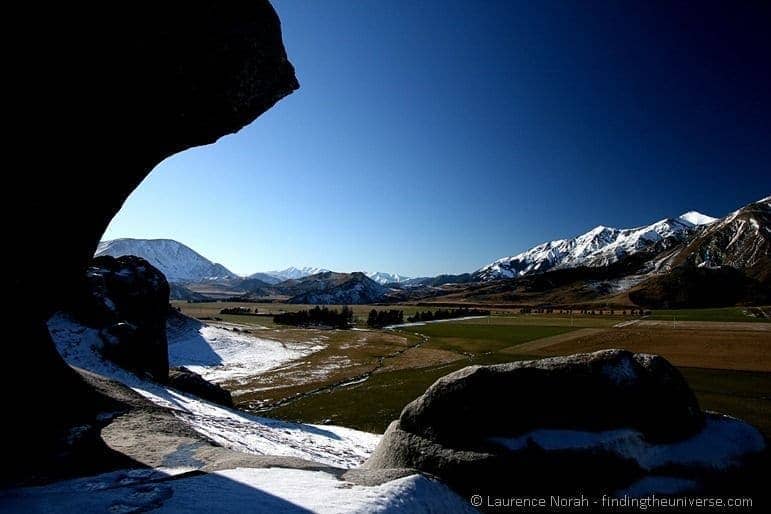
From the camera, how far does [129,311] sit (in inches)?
1719

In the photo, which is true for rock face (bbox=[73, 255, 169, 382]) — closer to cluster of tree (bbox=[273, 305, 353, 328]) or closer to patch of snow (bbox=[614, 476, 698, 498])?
patch of snow (bbox=[614, 476, 698, 498])

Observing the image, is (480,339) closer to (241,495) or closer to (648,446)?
(648,446)

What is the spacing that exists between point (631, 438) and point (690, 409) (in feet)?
9.61

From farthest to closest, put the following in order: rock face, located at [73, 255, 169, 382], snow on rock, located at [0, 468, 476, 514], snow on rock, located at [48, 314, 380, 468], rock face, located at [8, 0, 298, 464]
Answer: rock face, located at [73, 255, 169, 382], snow on rock, located at [48, 314, 380, 468], rock face, located at [8, 0, 298, 464], snow on rock, located at [0, 468, 476, 514]

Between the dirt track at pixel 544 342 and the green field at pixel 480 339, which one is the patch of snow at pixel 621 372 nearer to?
the dirt track at pixel 544 342

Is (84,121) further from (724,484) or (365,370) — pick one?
(365,370)

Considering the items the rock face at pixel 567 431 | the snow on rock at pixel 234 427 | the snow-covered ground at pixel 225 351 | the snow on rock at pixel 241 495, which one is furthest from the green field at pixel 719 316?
the snow on rock at pixel 241 495

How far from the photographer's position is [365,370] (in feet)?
224

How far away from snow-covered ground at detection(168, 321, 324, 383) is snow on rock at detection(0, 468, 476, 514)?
182ft

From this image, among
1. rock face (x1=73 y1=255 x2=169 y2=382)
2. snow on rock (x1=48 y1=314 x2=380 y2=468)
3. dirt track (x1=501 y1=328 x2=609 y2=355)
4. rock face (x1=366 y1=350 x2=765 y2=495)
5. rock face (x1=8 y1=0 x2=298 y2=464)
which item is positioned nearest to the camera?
rock face (x1=8 y1=0 x2=298 y2=464)

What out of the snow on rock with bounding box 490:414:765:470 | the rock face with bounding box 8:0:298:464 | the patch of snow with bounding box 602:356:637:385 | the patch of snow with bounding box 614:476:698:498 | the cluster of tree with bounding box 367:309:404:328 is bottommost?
the cluster of tree with bounding box 367:309:404:328

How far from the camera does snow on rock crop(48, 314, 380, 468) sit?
68.5 feet

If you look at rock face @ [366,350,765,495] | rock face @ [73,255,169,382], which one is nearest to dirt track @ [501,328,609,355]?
rock face @ [73,255,169,382]

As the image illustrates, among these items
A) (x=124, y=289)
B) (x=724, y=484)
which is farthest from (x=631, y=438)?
(x=124, y=289)
